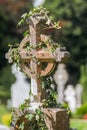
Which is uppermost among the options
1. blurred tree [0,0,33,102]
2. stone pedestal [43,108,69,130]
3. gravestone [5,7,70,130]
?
blurred tree [0,0,33,102]

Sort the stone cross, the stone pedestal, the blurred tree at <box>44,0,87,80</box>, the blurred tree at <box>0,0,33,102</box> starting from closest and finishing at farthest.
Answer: the stone pedestal
the stone cross
the blurred tree at <box>0,0,33,102</box>
the blurred tree at <box>44,0,87,80</box>

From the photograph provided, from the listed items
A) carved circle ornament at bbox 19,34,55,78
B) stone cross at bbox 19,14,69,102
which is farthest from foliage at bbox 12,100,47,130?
carved circle ornament at bbox 19,34,55,78

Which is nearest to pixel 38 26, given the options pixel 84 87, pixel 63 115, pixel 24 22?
pixel 24 22

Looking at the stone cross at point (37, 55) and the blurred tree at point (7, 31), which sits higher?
the blurred tree at point (7, 31)

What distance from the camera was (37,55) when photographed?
370 inches

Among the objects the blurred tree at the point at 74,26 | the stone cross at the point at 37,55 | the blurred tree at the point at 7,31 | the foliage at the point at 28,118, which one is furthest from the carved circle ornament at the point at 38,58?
the blurred tree at the point at 74,26

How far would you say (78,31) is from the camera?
35.8 m

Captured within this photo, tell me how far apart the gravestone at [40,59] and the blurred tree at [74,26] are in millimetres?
25863

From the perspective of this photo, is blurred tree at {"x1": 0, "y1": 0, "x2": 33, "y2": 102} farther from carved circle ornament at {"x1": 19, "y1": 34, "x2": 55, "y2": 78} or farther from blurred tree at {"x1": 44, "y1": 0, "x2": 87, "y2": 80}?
carved circle ornament at {"x1": 19, "y1": 34, "x2": 55, "y2": 78}

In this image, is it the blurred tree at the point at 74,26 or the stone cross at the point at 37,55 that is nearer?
the stone cross at the point at 37,55

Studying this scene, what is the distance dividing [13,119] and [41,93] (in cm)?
52

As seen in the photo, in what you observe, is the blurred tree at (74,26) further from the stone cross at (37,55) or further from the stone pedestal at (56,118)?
the stone pedestal at (56,118)

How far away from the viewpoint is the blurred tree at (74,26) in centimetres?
3562

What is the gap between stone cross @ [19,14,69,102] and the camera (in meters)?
9.24
